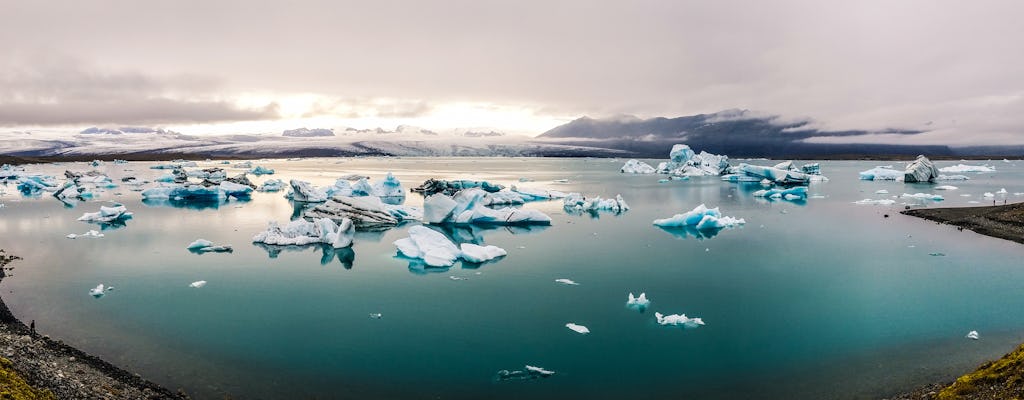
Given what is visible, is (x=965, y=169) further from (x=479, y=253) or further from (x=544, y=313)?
(x=544, y=313)

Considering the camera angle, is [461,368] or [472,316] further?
[472,316]

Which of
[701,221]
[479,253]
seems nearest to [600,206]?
[701,221]

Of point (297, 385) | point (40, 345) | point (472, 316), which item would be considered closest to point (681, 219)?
point (472, 316)

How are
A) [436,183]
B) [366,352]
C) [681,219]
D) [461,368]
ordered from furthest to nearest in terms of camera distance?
[436,183], [681,219], [366,352], [461,368]

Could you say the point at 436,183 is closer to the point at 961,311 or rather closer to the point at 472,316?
the point at 472,316

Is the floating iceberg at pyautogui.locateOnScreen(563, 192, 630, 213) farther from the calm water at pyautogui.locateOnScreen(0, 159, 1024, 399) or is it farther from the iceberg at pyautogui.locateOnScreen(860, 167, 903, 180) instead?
the iceberg at pyautogui.locateOnScreen(860, 167, 903, 180)
